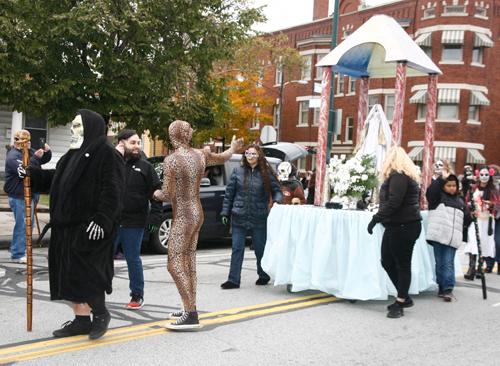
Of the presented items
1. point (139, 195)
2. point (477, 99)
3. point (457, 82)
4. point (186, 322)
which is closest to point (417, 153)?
point (477, 99)

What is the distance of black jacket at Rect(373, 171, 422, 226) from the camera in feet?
18.4

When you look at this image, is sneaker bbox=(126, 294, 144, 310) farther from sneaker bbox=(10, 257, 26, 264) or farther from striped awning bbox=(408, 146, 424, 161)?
striped awning bbox=(408, 146, 424, 161)

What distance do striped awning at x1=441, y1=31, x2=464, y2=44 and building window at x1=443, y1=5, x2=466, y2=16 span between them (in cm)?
110

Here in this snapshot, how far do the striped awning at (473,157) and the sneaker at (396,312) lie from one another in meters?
25.8

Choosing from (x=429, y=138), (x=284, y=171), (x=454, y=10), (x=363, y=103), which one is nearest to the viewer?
(x=284, y=171)

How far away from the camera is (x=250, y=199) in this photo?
680 centimetres

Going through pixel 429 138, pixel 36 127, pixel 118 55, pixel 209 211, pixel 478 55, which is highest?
pixel 478 55

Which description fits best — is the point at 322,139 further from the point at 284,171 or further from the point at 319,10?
the point at 319,10

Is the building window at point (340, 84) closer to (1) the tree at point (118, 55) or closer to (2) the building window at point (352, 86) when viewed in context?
(2) the building window at point (352, 86)

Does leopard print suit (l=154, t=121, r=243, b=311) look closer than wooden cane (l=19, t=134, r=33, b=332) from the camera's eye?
No

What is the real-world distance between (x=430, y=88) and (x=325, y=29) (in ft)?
99.7

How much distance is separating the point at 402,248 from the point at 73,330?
345 centimetres

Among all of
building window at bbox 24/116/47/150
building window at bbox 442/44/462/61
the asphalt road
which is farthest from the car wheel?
building window at bbox 442/44/462/61

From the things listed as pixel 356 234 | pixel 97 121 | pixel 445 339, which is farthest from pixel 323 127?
pixel 97 121
